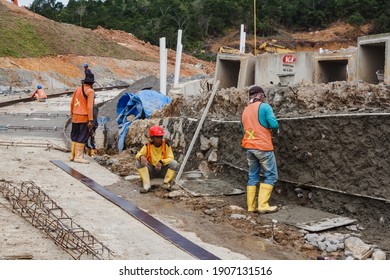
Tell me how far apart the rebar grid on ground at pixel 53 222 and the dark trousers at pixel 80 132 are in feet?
6.96

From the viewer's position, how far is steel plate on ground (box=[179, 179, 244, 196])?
8.02 m

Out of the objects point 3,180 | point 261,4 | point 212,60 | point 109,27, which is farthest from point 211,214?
point 261,4

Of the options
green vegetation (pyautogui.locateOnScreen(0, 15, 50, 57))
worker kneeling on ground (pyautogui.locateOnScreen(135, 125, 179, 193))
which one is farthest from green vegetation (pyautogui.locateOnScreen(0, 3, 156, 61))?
worker kneeling on ground (pyautogui.locateOnScreen(135, 125, 179, 193))

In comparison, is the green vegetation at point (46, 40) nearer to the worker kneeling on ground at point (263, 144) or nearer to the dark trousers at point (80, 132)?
the dark trousers at point (80, 132)

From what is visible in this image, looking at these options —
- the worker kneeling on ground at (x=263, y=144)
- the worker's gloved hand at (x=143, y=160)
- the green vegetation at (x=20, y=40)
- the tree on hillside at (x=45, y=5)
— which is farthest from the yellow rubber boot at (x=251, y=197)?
→ the tree on hillside at (x=45, y=5)

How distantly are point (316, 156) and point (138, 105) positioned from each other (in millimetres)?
6213

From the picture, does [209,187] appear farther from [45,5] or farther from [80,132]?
[45,5]

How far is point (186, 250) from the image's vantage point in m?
5.43

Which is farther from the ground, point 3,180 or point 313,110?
point 313,110

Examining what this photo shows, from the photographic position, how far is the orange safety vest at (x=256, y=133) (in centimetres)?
703

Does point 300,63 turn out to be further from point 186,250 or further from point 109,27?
point 109,27

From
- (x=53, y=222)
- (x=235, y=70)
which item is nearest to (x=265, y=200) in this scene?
(x=53, y=222)

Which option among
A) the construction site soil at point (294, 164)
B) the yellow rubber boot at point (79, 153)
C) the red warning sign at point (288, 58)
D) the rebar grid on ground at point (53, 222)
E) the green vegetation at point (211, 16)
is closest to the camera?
the rebar grid on ground at point (53, 222)

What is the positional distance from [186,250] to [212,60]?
171 feet
